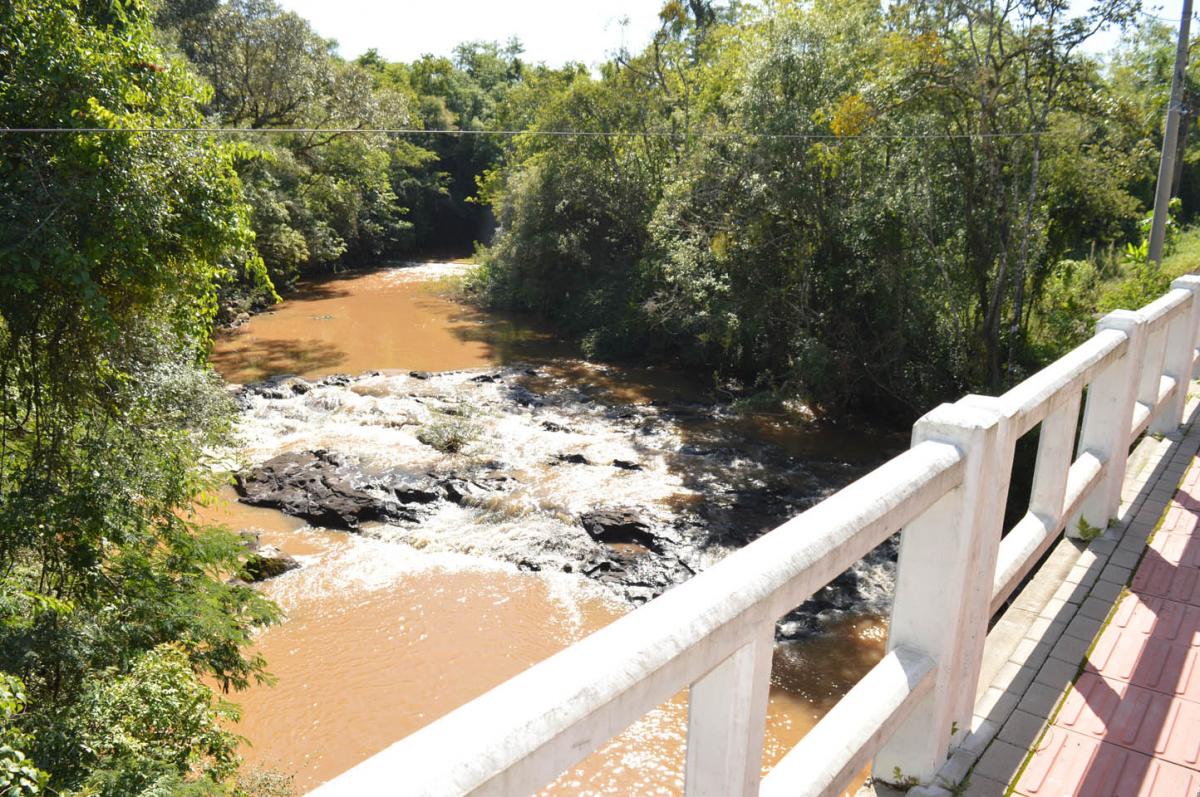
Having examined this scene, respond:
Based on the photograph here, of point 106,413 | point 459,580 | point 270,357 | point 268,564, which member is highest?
point 106,413

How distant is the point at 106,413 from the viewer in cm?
765

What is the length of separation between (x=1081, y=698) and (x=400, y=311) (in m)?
26.5

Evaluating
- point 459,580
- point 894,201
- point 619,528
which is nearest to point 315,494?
point 459,580

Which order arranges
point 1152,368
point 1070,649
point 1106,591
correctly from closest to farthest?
point 1070,649 < point 1106,591 < point 1152,368

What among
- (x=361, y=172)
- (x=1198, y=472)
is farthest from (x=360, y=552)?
(x=361, y=172)

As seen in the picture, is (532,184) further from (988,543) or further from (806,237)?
(988,543)

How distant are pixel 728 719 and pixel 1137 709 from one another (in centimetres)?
212

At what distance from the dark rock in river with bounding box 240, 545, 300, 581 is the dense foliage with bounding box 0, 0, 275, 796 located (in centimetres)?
276

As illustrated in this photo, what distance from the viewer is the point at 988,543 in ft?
8.43

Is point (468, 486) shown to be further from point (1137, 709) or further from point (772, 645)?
point (772, 645)

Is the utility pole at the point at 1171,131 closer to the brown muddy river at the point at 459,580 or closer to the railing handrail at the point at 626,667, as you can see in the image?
the brown muddy river at the point at 459,580

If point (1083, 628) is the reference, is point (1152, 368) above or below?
above

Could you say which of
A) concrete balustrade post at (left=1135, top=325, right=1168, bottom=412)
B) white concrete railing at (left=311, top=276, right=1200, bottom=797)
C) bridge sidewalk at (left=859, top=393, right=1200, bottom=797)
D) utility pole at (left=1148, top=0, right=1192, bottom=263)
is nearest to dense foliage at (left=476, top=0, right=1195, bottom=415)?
utility pole at (left=1148, top=0, right=1192, bottom=263)

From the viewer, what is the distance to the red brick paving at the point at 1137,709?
2.60 meters
